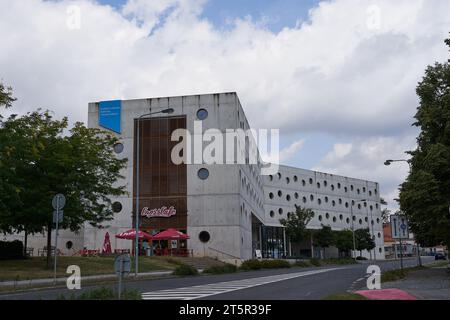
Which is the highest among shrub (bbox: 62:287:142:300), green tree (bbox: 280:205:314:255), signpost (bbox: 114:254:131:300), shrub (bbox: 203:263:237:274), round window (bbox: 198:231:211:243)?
green tree (bbox: 280:205:314:255)

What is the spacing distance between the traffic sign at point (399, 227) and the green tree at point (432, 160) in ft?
4.66

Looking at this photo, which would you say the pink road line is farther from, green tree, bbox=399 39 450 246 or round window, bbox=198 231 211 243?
round window, bbox=198 231 211 243

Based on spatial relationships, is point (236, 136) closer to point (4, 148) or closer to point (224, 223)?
point (224, 223)

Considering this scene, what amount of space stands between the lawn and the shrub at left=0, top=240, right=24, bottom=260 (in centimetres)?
128

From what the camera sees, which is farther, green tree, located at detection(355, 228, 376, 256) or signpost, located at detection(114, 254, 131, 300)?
green tree, located at detection(355, 228, 376, 256)

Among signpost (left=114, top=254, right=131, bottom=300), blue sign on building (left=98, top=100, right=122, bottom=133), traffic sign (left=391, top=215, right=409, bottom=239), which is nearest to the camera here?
signpost (left=114, top=254, right=131, bottom=300)

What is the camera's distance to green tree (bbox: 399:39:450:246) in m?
24.8

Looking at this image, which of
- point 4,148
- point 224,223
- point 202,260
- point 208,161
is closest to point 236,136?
point 208,161

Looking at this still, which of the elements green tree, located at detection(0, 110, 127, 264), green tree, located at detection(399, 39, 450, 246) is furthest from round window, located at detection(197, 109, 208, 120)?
green tree, located at detection(399, 39, 450, 246)

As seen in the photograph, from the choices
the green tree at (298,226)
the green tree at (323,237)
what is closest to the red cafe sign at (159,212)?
the green tree at (298,226)

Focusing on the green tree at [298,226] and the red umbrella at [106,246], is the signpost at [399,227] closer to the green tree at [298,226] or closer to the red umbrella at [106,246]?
the red umbrella at [106,246]

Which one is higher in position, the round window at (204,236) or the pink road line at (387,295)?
the round window at (204,236)

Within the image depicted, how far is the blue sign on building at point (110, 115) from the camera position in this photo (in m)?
57.3

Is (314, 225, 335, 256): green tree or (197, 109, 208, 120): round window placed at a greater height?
(197, 109, 208, 120): round window
